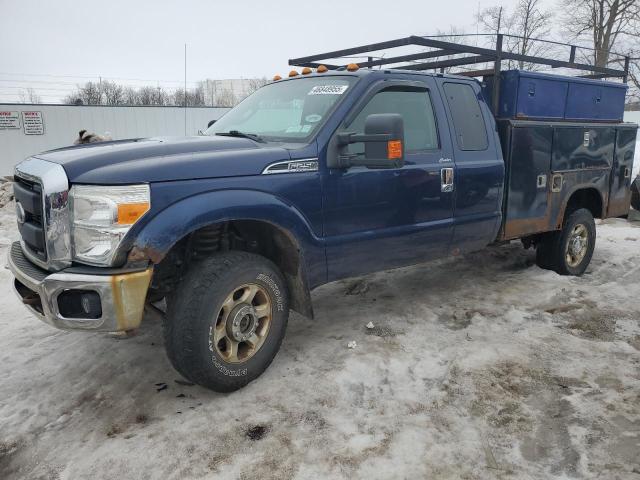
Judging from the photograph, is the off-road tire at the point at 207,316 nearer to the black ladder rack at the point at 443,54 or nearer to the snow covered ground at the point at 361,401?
the snow covered ground at the point at 361,401

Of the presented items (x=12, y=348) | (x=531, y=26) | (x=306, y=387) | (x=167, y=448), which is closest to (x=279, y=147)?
(x=306, y=387)

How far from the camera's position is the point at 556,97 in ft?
16.4

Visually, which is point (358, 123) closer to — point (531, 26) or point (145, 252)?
point (145, 252)

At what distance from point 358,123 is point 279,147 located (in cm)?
64

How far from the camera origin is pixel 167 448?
2.59m

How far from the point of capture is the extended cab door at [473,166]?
414 cm

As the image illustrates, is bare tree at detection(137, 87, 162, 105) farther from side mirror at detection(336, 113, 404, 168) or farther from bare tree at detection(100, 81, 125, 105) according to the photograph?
side mirror at detection(336, 113, 404, 168)

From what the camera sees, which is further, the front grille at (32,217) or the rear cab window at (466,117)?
the rear cab window at (466,117)

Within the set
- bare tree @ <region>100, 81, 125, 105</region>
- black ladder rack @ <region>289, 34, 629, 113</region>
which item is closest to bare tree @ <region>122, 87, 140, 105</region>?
bare tree @ <region>100, 81, 125, 105</region>

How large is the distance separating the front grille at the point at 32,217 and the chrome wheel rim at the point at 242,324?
40.7 inches

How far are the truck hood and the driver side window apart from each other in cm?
85

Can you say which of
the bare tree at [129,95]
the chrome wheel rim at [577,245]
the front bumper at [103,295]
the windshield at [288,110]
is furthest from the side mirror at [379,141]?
the bare tree at [129,95]

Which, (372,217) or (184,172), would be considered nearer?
(184,172)

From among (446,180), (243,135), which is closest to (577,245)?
(446,180)
